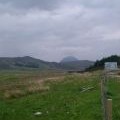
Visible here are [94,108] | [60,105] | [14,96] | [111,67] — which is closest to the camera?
[111,67]

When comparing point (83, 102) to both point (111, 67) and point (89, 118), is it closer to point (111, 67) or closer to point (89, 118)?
point (89, 118)

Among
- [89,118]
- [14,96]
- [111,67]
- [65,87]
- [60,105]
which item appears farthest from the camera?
[65,87]

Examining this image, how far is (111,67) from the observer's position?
641 inches

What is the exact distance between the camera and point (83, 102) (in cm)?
2867

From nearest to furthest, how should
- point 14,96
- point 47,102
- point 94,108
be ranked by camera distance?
point 94,108 < point 47,102 < point 14,96

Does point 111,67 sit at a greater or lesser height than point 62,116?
greater

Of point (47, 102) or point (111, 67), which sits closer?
point (111, 67)

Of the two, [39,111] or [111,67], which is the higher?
[111,67]

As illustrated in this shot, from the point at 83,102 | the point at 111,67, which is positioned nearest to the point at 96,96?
the point at 83,102

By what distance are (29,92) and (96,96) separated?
343 inches

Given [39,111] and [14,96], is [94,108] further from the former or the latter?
[14,96]

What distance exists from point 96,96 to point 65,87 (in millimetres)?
10095

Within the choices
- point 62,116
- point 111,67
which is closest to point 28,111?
point 62,116

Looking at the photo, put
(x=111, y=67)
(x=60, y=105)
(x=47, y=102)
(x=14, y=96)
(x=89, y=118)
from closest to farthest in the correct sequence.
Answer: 1. (x=111, y=67)
2. (x=89, y=118)
3. (x=60, y=105)
4. (x=47, y=102)
5. (x=14, y=96)
